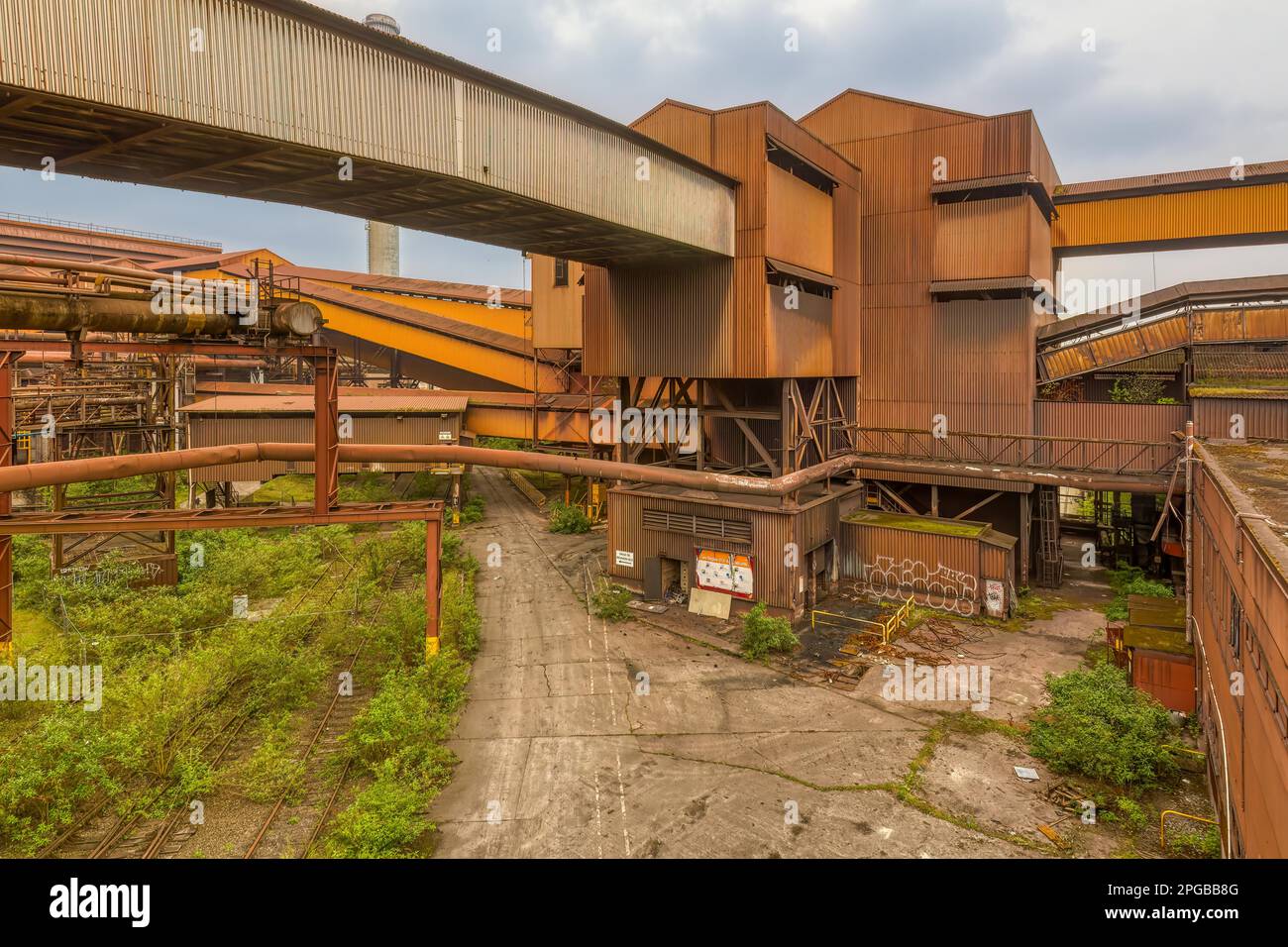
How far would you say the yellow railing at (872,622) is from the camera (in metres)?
19.6

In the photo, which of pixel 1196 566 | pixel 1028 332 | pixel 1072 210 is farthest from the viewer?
pixel 1072 210

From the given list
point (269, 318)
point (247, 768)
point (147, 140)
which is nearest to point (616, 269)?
point (269, 318)

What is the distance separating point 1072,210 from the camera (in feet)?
94.9

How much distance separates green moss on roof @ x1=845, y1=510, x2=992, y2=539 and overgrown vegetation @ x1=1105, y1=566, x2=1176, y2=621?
4303mm

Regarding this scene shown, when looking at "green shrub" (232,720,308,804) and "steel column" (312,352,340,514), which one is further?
"steel column" (312,352,340,514)

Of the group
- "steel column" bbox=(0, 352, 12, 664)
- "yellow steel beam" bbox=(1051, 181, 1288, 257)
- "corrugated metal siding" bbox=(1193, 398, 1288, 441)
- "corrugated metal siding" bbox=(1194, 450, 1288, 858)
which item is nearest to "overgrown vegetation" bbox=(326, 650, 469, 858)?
"steel column" bbox=(0, 352, 12, 664)

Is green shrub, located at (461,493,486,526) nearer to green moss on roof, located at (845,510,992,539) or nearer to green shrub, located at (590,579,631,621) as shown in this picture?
green shrub, located at (590,579,631,621)

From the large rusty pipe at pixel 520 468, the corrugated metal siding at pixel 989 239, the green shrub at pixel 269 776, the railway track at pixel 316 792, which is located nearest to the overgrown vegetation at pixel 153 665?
the green shrub at pixel 269 776

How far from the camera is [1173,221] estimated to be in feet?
88.5

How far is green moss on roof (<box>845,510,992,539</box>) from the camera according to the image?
22328mm

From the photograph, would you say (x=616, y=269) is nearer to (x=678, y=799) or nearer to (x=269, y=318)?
(x=269, y=318)

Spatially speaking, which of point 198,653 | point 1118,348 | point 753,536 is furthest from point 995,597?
point 198,653

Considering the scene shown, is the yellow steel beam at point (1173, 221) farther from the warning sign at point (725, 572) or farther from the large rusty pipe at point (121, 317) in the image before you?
the large rusty pipe at point (121, 317)
